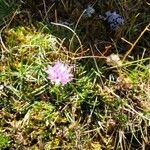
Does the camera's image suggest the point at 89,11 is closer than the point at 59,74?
No

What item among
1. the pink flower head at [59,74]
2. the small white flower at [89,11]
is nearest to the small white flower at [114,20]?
the small white flower at [89,11]

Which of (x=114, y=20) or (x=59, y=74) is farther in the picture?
(x=114, y=20)

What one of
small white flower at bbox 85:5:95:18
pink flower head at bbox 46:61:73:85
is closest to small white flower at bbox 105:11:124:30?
small white flower at bbox 85:5:95:18

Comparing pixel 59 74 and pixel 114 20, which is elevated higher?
pixel 114 20

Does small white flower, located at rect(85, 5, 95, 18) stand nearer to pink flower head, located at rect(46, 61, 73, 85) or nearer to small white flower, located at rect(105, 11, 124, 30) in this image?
small white flower, located at rect(105, 11, 124, 30)

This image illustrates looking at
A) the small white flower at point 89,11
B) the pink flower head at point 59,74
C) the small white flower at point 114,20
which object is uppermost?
the small white flower at point 89,11

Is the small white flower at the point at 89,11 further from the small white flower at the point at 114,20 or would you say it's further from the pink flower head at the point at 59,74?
the pink flower head at the point at 59,74

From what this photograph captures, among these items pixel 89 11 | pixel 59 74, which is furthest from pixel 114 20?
pixel 59 74

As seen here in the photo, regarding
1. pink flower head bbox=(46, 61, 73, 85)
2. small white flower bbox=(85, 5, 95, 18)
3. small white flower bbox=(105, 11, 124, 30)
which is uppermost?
small white flower bbox=(85, 5, 95, 18)

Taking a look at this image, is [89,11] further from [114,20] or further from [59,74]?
[59,74]
